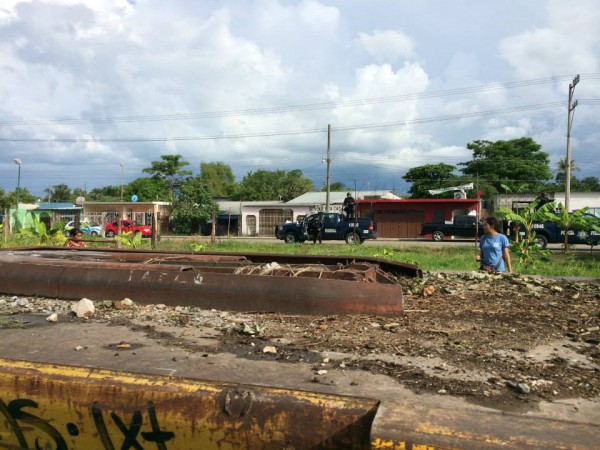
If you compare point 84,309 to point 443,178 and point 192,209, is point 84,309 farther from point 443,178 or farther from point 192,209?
point 443,178

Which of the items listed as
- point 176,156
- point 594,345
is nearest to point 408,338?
point 594,345

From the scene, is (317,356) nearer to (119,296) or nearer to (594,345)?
(594,345)

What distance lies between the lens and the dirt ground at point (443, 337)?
2688 millimetres

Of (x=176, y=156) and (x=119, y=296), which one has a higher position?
(x=176, y=156)

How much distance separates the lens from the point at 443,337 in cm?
356

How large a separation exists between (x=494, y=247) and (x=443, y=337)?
4.15 metres

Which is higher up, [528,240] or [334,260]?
[528,240]

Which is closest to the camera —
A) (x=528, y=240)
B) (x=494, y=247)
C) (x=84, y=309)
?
(x=84, y=309)

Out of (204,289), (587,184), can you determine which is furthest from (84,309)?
(587,184)

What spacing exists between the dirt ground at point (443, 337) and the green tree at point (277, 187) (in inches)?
2153

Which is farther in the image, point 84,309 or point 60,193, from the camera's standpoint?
point 60,193

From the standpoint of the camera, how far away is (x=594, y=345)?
133 inches

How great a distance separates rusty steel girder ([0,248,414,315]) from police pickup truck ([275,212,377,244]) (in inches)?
771

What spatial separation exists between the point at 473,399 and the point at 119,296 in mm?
3653
